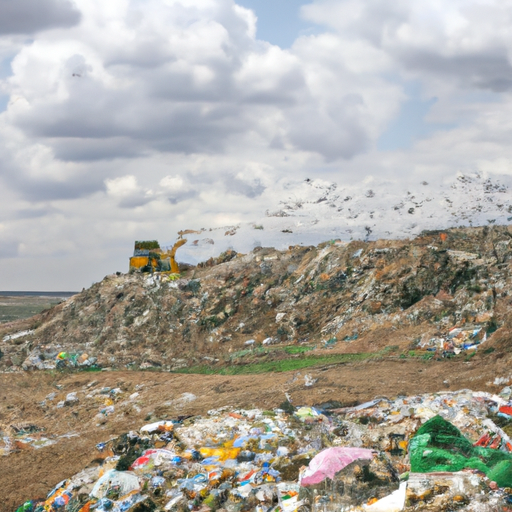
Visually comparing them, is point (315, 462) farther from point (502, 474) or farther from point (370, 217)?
point (370, 217)

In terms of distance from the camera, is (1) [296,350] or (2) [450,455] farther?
(1) [296,350]

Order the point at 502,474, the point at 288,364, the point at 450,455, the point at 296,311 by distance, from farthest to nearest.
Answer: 1. the point at 296,311
2. the point at 288,364
3. the point at 450,455
4. the point at 502,474

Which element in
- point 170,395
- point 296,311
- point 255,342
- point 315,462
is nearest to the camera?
point 315,462

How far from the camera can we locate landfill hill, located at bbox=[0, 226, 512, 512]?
37.9ft

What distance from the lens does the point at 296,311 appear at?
753 inches

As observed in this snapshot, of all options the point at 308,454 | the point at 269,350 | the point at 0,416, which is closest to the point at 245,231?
the point at 269,350

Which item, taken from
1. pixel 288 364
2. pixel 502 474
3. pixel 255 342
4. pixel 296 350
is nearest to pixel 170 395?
pixel 288 364

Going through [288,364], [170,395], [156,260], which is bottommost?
[170,395]

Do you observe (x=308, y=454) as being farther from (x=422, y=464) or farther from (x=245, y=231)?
(x=245, y=231)

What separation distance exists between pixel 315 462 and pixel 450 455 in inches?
61.9

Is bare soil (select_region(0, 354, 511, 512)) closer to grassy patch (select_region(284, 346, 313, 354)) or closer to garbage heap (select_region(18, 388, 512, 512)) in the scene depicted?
garbage heap (select_region(18, 388, 512, 512))

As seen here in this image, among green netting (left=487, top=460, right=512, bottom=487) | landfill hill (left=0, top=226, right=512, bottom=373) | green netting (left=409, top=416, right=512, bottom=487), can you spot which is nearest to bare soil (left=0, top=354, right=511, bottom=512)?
landfill hill (left=0, top=226, right=512, bottom=373)

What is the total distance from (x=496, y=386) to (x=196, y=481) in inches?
221

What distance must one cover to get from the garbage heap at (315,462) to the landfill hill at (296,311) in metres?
5.42
